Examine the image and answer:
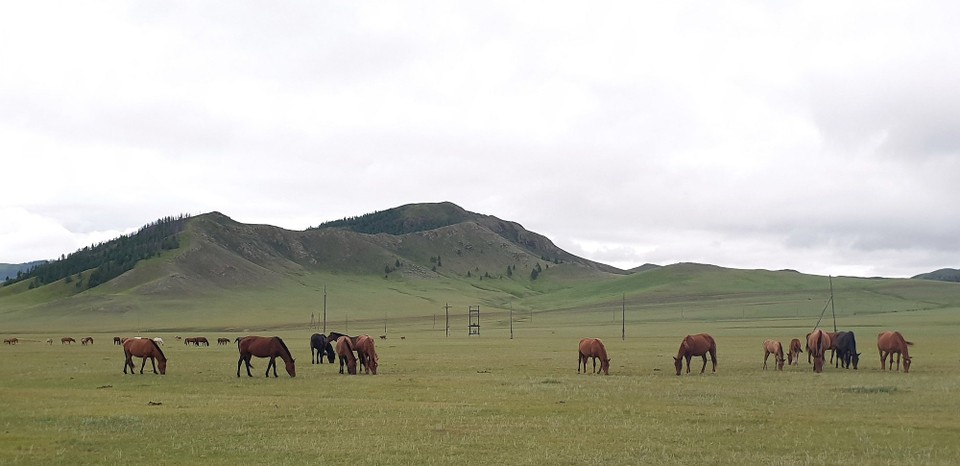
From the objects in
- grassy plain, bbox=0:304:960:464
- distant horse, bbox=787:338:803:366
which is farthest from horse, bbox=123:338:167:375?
distant horse, bbox=787:338:803:366

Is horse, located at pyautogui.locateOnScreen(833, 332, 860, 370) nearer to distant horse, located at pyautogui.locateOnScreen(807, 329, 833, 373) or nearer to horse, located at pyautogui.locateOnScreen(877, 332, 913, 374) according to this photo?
distant horse, located at pyautogui.locateOnScreen(807, 329, 833, 373)

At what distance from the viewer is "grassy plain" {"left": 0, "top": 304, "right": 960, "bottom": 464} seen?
14.9 metres

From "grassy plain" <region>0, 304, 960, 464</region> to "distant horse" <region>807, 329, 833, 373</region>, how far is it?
905 millimetres

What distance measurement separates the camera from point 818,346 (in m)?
34.9

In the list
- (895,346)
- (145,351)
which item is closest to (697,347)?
(895,346)

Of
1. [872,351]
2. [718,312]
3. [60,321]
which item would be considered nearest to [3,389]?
[872,351]

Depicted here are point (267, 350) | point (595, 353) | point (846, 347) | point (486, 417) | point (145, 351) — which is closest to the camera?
point (486, 417)

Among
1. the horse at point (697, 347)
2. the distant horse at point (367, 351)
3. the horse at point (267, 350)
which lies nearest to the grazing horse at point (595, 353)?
the horse at point (697, 347)

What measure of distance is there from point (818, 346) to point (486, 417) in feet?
69.4

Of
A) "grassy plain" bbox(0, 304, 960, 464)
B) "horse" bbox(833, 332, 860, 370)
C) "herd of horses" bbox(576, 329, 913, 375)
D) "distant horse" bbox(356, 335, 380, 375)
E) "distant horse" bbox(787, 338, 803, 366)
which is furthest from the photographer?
"distant horse" bbox(787, 338, 803, 366)

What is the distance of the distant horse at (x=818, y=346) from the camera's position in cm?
3417

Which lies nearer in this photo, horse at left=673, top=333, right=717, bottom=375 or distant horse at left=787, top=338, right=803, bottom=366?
horse at left=673, top=333, right=717, bottom=375

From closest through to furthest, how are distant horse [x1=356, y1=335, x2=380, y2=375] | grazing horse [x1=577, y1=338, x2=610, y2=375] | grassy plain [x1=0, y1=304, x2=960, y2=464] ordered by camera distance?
grassy plain [x1=0, y1=304, x2=960, y2=464] < grazing horse [x1=577, y1=338, x2=610, y2=375] < distant horse [x1=356, y1=335, x2=380, y2=375]

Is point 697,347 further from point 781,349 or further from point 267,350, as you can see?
point 267,350
